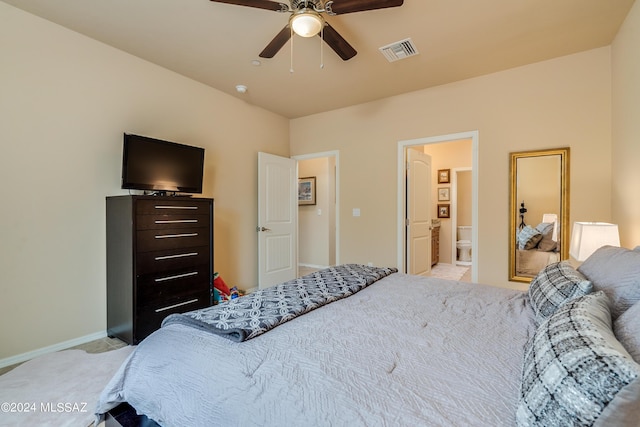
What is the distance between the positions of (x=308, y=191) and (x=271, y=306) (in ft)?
15.8

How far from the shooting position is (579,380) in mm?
634

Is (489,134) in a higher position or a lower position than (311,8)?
lower

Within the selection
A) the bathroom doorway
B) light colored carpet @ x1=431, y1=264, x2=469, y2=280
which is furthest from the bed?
the bathroom doorway

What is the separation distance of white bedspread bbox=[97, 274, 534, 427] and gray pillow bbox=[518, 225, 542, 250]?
2.12m

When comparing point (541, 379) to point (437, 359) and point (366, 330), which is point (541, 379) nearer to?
point (437, 359)

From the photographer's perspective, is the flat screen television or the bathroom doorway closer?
the flat screen television

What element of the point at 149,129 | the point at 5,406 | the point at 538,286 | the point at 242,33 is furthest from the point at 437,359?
the point at 149,129

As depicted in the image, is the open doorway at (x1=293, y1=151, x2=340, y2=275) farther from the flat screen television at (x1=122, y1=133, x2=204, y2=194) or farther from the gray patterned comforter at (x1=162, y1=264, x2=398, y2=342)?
the gray patterned comforter at (x1=162, y1=264, x2=398, y2=342)

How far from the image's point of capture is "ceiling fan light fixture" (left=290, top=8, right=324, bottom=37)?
6.28 feet

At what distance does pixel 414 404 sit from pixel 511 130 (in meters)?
3.41

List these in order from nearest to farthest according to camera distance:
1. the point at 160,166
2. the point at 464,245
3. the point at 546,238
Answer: the point at 160,166, the point at 546,238, the point at 464,245

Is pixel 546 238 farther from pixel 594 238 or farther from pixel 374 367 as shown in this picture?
pixel 374 367

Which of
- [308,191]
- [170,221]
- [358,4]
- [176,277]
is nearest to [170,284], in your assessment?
[176,277]

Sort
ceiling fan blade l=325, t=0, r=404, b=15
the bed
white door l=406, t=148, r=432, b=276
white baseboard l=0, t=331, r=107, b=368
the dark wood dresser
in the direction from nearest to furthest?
1. the bed
2. ceiling fan blade l=325, t=0, r=404, b=15
3. white baseboard l=0, t=331, r=107, b=368
4. the dark wood dresser
5. white door l=406, t=148, r=432, b=276
